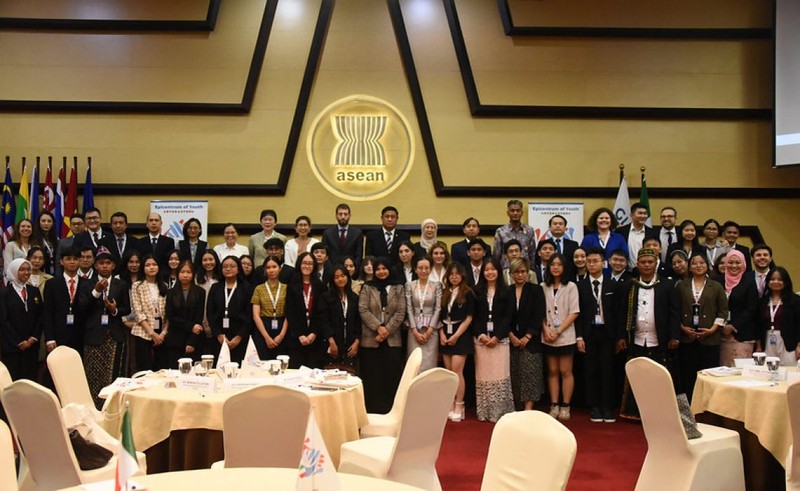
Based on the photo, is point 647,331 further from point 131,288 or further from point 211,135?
point 211,135

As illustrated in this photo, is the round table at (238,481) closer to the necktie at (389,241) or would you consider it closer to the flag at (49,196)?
the necktie at (389,241)

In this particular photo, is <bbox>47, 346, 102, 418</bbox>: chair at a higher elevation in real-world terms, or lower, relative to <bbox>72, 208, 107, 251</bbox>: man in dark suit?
lower

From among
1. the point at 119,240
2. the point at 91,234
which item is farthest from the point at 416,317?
the point at 91,234

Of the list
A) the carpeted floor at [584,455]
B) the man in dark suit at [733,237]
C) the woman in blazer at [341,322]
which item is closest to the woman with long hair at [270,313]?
the woman in blazer at [341,322]

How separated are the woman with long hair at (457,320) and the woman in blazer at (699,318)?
1862 millimetres

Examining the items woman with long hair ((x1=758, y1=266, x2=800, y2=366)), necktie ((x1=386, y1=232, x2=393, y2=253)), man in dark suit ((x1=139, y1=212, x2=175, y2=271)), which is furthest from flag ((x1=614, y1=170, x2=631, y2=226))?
man in dark suit ((x1=139, y1=212, x2=175, y2=271))

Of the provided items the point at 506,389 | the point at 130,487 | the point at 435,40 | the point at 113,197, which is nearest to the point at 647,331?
the point at 506,389

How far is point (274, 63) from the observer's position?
891 cm

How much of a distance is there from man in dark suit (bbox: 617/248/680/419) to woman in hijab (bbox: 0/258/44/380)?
525cm

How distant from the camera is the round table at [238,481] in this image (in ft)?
7.77

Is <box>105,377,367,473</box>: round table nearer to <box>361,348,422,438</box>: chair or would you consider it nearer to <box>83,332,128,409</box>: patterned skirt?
<box>361,348,422,438</box>: chair

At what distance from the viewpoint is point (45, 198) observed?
8.39 meters

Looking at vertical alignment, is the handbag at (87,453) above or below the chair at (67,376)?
below

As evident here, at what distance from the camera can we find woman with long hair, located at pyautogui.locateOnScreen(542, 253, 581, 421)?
675 centimetres
